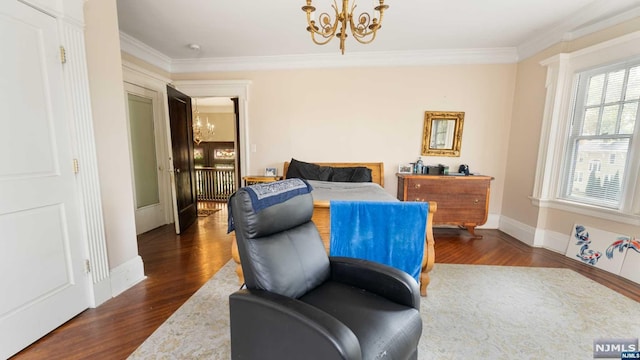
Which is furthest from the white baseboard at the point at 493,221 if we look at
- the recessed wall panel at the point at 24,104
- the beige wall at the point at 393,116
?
the recessed wall panel at the point at 24,104

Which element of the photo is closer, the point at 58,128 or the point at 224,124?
the point at 58,128

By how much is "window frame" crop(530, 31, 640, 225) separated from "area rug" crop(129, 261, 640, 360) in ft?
2.89

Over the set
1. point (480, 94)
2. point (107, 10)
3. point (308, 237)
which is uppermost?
point (107, 10)

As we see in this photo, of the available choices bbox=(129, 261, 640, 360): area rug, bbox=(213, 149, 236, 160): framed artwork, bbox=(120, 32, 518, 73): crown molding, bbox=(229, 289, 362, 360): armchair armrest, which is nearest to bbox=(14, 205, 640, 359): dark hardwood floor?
bbox=(129, 261, 640, 360): area rug

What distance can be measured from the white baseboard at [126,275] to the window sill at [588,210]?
4710 mm

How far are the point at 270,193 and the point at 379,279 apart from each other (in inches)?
30.1

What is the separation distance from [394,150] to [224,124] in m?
5.35

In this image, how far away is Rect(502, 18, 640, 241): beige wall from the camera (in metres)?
3.08

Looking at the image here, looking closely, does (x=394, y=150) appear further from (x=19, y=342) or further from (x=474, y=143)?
(x=19, y=342)

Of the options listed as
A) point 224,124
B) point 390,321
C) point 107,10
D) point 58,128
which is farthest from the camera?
point 224,124

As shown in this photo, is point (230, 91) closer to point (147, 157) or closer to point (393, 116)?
point (147, 157)

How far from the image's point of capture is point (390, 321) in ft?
3.91

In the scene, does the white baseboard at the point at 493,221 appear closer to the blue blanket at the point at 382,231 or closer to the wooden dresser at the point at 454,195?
the wooden dresser at the point at 454,195

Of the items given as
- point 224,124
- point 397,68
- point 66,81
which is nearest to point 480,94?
point 397,68
